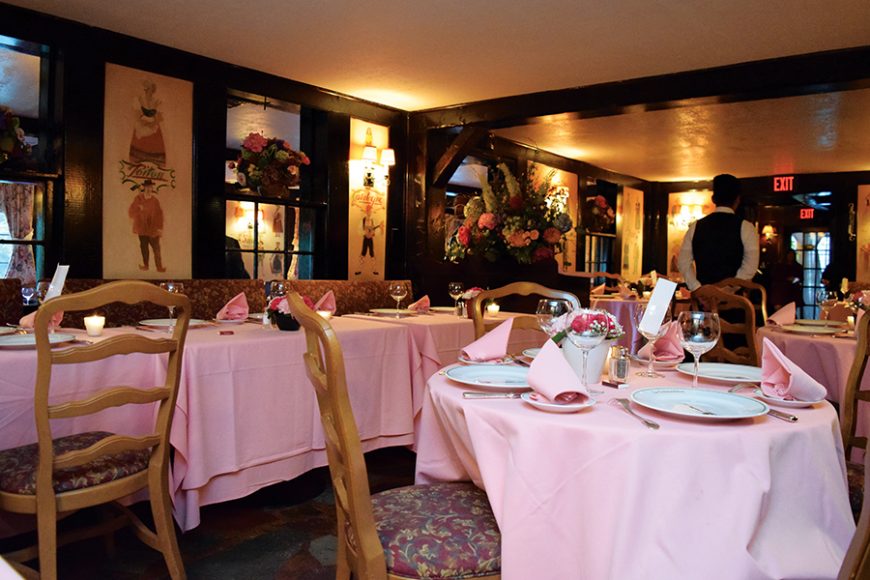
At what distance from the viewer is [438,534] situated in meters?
1.45

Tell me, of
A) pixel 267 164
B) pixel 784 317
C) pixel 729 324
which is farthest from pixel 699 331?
pixel 267 164

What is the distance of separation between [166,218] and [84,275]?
65 cm

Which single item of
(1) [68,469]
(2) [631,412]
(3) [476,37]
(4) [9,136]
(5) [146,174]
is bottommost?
(1) [68,469]

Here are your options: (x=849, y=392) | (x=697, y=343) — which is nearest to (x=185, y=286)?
(x=697, y=343)

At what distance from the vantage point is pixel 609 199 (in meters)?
10.4

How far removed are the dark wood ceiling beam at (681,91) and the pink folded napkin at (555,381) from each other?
3827mm

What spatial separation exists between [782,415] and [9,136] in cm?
401

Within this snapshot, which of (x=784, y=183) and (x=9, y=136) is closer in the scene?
(x=9, y=136)

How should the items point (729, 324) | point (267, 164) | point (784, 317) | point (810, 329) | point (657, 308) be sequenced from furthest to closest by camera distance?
point (267, 164)
point (784, 317)
point (810, 329)
point (729, 324)
point (657, 308)

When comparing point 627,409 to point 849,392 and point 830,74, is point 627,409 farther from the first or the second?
point 830,74

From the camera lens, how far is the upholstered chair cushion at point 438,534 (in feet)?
4.52

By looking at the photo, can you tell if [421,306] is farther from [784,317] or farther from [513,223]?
[784,317]

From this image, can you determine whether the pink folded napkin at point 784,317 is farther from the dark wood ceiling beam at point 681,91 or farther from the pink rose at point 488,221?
the pink rose at point 488,221

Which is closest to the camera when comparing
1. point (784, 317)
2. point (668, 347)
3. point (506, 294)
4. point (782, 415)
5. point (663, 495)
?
point (663, 495)
